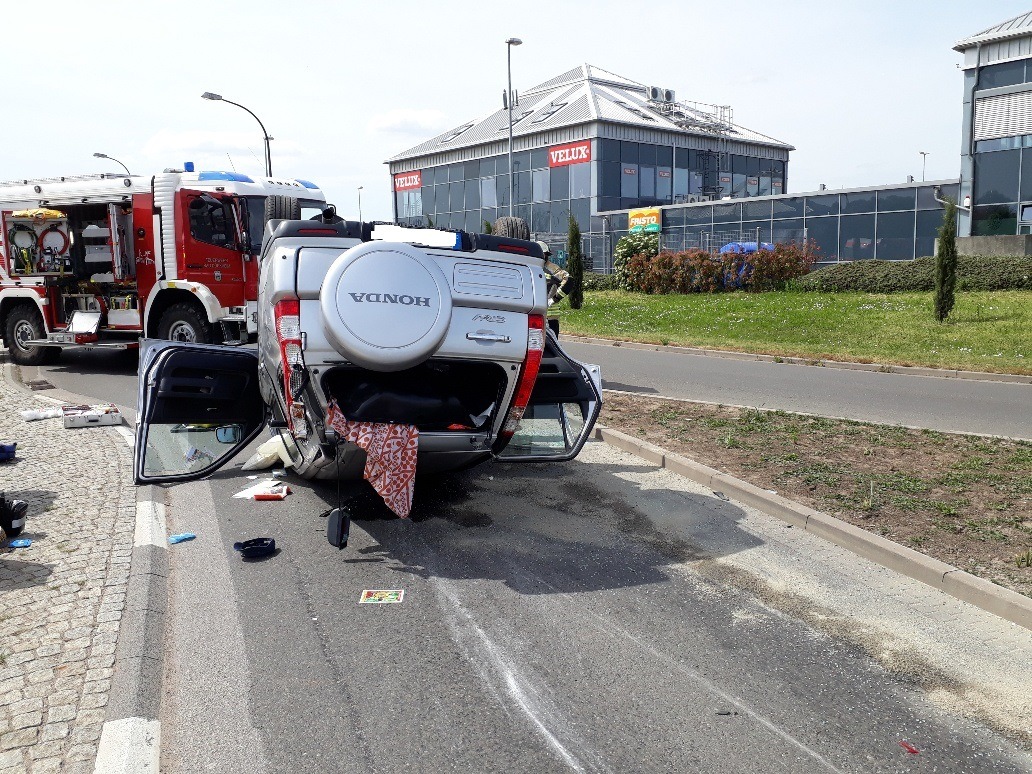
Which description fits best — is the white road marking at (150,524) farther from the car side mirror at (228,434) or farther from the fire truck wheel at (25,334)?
the fire truck wheel at (25,334)

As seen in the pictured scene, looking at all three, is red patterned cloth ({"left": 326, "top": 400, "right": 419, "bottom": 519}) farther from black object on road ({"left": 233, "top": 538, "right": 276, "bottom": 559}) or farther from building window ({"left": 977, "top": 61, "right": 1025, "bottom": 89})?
building window ({"left": 977, "top": 61, "right": 1025, "bottom": 89})

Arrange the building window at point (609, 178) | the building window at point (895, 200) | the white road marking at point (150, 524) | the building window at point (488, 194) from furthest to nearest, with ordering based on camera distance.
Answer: the building window at point (488, 194)
the building window at point (609, 178)
the building window at point (895, 200)
the white road marking at point (150, 524)

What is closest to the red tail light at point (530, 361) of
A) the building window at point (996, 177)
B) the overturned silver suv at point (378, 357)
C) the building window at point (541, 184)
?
the overturned silver suv at point (378, 357)

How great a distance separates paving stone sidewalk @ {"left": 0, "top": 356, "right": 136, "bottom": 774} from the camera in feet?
12.1

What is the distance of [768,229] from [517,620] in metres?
34.2

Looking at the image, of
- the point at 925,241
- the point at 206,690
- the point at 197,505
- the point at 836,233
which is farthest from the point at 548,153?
the point at 206,690

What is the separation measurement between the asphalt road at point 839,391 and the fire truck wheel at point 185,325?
6967 mm

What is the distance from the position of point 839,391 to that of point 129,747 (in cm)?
1129

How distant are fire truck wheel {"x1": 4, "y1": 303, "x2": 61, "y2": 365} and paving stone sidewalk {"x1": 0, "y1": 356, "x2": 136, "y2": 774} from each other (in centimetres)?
897

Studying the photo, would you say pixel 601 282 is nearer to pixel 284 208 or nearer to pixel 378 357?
pixel 284 208

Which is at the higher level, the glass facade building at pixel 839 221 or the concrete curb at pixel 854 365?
the glass facade building at pixel 839 221

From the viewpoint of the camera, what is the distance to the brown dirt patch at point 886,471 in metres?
5.86

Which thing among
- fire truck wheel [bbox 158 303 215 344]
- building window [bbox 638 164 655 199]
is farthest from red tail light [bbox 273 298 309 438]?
building window [bbox 638 164 655 199]

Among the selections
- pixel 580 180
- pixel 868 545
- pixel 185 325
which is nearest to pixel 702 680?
pixel 868 545
